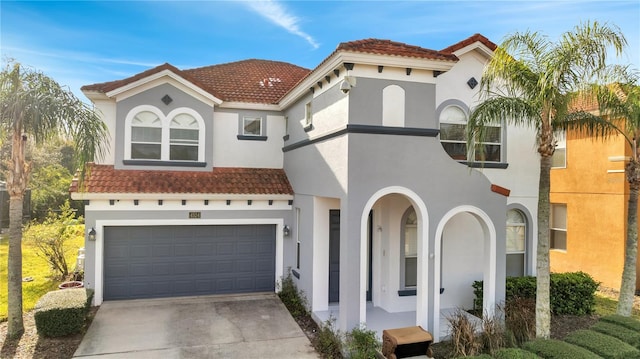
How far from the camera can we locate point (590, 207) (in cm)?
1523

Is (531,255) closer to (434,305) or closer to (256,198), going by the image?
(434,305)

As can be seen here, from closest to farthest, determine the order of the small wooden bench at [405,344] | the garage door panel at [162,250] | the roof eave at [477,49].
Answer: the small wooden bench at [405,344]
the roof eave at [477,49]
the garage door panel at [162,250]

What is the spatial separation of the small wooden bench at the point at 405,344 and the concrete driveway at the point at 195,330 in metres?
1.75

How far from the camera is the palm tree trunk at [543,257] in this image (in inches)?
329

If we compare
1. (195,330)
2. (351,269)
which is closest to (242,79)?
(195,330)

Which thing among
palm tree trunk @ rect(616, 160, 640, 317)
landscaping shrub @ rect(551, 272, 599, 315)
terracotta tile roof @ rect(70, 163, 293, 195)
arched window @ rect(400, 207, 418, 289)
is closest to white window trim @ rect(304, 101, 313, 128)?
terracotta tile roof @ rect(70, 163, 293, 195)

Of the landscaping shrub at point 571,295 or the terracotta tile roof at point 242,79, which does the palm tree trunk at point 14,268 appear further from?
the landscaping shrub at point 571,295

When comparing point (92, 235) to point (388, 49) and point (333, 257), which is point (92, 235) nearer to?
point (333, 257)

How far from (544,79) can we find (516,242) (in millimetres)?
6289

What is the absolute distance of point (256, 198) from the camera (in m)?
13.0

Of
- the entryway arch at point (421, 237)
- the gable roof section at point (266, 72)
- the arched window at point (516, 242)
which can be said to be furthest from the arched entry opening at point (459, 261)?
the gable roof section at point (266, 72)

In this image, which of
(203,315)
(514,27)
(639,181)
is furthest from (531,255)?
(203,315)

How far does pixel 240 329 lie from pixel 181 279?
365 centimetres

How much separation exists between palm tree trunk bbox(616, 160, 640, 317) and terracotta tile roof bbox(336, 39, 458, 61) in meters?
5.38
